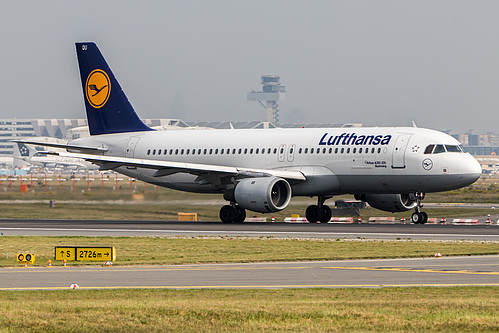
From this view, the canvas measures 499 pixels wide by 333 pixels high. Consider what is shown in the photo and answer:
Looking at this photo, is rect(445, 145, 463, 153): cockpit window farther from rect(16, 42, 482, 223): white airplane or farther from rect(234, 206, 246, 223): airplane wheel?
rect(234, 206, 246, 223): airplane wheel

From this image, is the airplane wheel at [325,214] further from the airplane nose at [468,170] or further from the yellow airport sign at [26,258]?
the yellow airport sign at [26,258]

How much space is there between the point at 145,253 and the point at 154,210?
21.2 meters

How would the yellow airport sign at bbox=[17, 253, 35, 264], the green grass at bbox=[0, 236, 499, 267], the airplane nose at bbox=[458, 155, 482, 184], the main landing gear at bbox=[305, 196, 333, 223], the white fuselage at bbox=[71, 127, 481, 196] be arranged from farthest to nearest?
the main landing gear at bbox=[305, 196, 333, 223] → the white fuselage at bbox=[71, 127, 481, 196] → the airplane nose at bbox=[458, 155, 482, 184] → the green grass at bbox=[0, 236, 499, 267] → the yellow airport sign at bbox=[17, 253, 35, 264]

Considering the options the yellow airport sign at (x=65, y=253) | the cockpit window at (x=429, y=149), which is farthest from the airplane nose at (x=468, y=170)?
the yellow airport sign at (x=65, y=253)

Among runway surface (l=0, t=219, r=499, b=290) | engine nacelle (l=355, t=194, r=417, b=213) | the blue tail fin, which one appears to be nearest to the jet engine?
engine nacelle (l=355, t=194, r=417, b=213)

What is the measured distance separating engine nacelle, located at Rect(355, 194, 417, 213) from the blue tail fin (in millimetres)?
14612

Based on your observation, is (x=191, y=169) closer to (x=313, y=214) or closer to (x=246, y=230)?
(x=246, y=230)

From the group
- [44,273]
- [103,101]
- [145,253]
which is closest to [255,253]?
[145,253]

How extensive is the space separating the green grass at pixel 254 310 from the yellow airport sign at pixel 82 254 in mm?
7052

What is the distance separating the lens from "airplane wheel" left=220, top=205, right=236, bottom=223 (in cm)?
4419

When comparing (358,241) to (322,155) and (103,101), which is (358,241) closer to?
(322,155)

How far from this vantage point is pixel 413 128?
43062 millimetres

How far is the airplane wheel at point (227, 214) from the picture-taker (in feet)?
145

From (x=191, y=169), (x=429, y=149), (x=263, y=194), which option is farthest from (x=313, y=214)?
(x=429, y=149)
